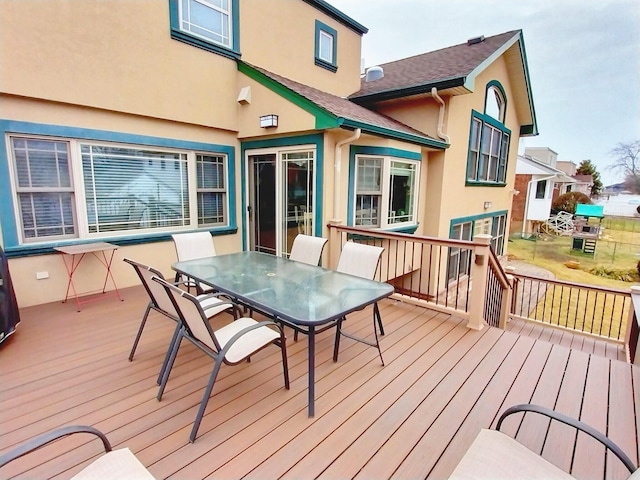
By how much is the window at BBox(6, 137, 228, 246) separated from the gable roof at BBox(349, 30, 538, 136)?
3.86 meters

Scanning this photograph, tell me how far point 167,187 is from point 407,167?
426 centimetres

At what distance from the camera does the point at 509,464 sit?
1378 mm

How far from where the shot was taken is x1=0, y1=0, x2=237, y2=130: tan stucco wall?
352 centimetres

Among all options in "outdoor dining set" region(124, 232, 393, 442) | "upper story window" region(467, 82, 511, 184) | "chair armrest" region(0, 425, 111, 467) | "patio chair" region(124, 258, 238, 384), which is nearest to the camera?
"chair armrest" region(0, 425, 111, 467)

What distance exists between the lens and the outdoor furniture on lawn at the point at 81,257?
12.7 feet

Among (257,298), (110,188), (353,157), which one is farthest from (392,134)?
(110,188)

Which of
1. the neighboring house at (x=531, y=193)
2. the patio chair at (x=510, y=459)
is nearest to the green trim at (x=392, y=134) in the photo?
the patio chair at (x=510, y=459)

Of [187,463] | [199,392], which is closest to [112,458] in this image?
[187,463]

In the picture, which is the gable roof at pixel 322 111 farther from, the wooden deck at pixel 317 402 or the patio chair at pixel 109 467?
the patio chair at pixel 109 467

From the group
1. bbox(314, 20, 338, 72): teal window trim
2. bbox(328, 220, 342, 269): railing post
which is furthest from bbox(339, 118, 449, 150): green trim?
bbox(314, 20, 338, 72): teal window trim

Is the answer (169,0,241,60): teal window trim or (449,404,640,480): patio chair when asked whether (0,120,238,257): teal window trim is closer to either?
(169,0,241,60): teal window trim

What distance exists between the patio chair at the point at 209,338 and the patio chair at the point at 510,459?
134cm

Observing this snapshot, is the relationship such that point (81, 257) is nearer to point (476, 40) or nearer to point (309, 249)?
point (309, 249)

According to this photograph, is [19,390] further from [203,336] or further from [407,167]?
[407,167]
